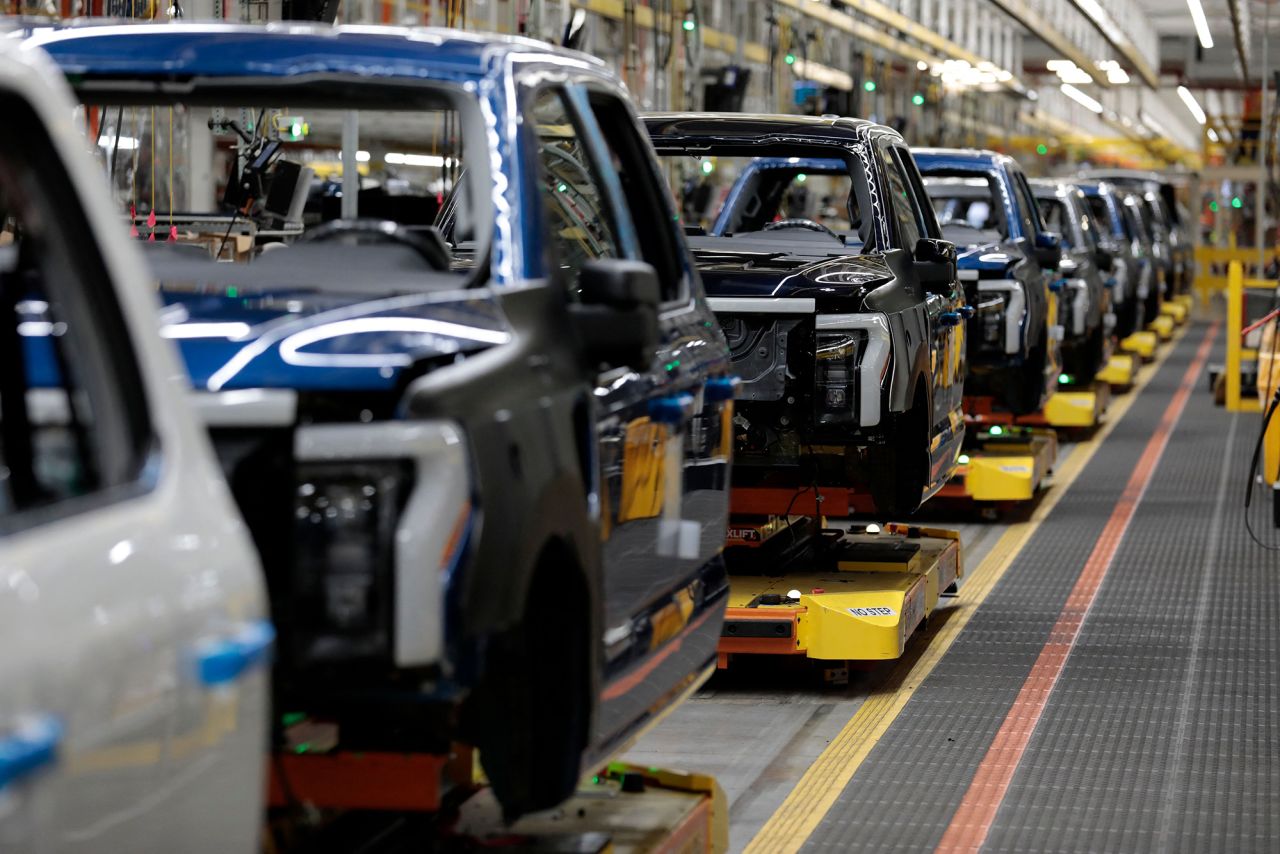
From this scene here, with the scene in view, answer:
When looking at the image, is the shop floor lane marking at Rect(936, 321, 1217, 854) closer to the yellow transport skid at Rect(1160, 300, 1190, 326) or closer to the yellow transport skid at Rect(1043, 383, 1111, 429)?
the yellow transport skid at Rect(1043, 383, 1111, 429)

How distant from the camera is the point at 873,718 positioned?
7238mm

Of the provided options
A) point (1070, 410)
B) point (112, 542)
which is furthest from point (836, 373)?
point (1070, 410)

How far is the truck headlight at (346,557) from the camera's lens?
10.1ft

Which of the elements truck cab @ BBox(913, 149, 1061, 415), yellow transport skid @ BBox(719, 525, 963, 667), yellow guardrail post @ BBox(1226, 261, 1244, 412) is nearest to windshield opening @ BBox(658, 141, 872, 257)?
yellow transport skid @ BBox(719, 525, 963, 667)

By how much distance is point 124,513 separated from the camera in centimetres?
232

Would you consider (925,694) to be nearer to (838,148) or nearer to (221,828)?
(838,148)

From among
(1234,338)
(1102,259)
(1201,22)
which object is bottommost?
(1234,338)

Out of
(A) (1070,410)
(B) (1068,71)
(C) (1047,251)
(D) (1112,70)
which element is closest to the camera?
(C) (1047,251)

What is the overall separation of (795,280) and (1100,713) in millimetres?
1901

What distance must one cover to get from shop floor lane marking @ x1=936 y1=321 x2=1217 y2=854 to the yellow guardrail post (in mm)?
1815

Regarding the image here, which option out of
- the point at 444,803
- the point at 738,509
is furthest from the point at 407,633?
the point at 738,509

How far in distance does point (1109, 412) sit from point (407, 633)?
17.0 meters

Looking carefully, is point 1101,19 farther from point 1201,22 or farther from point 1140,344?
point 1140,344

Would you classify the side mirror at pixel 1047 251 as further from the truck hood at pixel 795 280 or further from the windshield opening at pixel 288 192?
the truck hood at pixel 795 280
